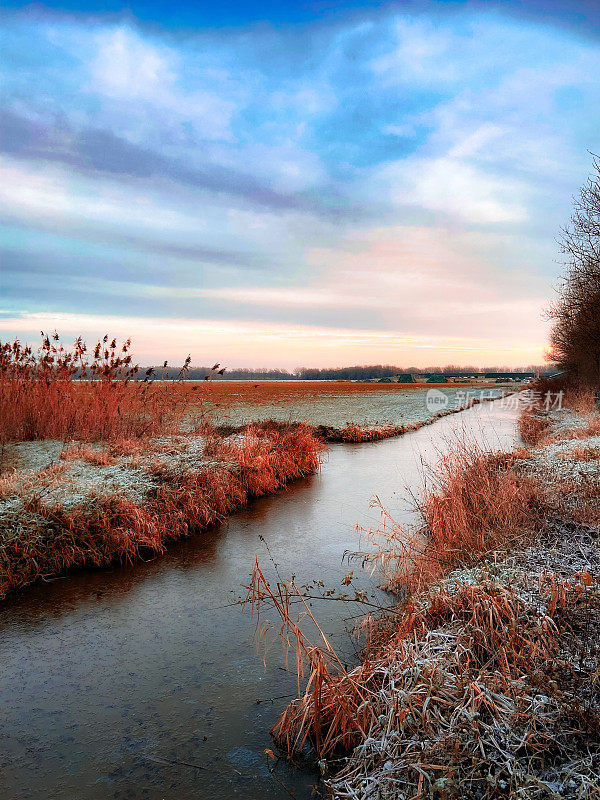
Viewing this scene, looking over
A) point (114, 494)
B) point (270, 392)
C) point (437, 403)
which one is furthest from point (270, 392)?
point (114, 494)

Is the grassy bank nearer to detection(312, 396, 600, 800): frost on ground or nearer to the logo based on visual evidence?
detection(312, 396, 600, 800): frost on ground

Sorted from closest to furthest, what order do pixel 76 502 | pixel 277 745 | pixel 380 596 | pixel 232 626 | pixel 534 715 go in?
pixel 534 715 → pixel 277 745 → pixel 232 626 → pixel 380 596 → pixel 76 502

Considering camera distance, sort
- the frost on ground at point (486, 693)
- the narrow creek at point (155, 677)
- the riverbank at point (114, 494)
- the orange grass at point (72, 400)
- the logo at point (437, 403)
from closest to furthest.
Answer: the frost on ground at point (486, 693)
the narrow creek at point (155, 677)
the riverbank at point (114, 494)
the orange grass at point (72, 400)
the logo at point (437, 403)

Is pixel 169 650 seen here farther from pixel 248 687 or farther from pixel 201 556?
pixel 201 556

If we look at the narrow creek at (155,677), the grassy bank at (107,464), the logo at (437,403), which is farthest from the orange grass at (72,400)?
the logo at (437,403)

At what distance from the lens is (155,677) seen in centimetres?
496

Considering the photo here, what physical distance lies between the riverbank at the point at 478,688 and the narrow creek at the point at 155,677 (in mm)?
487

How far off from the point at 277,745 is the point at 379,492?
27.8ft

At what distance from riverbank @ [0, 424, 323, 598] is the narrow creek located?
343mm

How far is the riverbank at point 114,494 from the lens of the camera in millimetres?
7402

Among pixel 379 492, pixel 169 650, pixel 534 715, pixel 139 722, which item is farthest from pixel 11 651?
pixel 379 492

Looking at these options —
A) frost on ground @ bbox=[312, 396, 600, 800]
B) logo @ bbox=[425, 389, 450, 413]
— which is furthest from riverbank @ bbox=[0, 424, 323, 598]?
logo @ bbox=[425, 389, 450, 413]

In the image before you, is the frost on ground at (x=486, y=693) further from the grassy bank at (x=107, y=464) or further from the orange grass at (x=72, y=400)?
the orange grass at (x=72, y=400)

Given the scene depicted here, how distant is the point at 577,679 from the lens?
12.0ft
